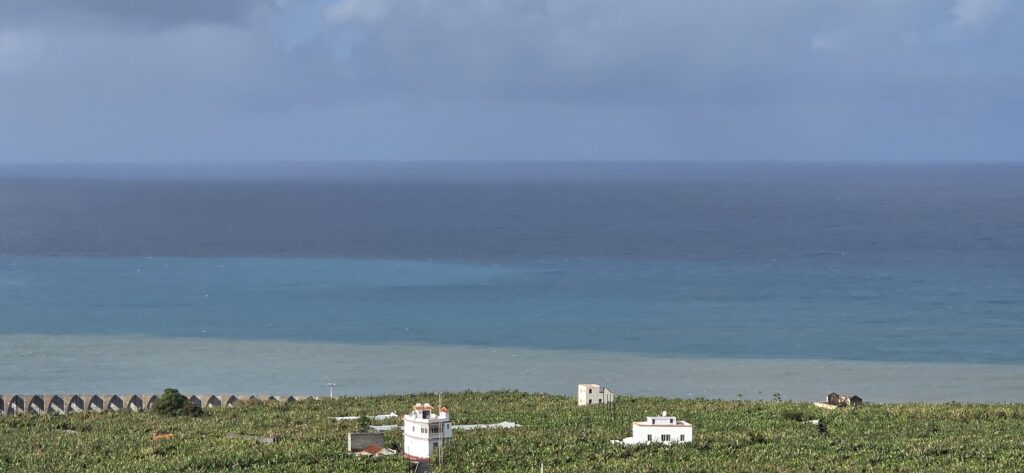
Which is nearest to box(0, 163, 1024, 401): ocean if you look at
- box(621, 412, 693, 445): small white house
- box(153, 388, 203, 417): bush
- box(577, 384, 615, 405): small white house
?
box(577, 384, 615, 405): small white house

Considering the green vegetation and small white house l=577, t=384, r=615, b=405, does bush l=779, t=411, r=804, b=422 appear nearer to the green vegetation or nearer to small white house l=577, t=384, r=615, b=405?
the green vegetation

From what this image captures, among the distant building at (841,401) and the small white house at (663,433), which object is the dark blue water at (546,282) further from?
the small white house at (663,433)

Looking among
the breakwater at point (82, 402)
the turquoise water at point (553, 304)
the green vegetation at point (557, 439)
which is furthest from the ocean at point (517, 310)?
the green vegetation at point (557, 439)

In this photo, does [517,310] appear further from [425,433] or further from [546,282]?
[425,433]

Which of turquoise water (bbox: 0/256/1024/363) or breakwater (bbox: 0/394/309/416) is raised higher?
turquoise water (bbox: 0/256/1024/363)

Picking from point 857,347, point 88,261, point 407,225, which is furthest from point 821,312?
point 407,225

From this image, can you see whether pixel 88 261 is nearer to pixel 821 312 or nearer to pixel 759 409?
pixel 821 312
